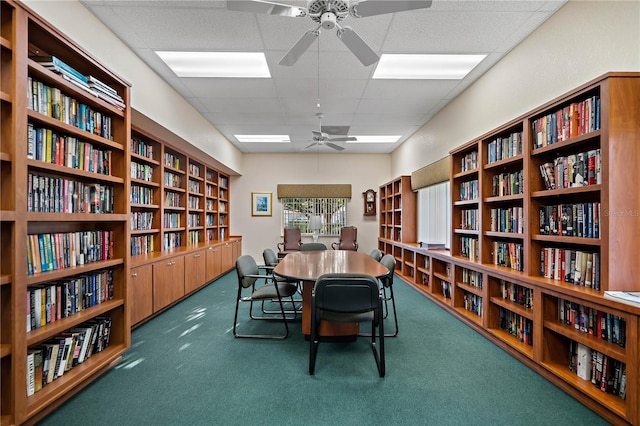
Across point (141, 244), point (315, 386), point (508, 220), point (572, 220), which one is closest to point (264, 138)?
point (141, 244)

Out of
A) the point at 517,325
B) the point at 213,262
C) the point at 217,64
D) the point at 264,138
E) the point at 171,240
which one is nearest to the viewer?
the point at 517,325

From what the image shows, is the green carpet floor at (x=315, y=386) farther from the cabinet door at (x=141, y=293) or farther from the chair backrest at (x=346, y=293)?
the chair backrest at (x=346, y=293)

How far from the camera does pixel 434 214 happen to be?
5.02 m

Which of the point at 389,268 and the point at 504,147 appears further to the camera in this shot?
the point at 389,268

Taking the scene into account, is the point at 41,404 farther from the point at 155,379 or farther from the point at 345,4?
the point at 345,4

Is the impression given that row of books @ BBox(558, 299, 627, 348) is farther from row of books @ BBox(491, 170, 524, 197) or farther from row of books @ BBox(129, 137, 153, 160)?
row of books @ BBox(129, 137, 153, 160)

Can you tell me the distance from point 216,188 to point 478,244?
5.68 meters

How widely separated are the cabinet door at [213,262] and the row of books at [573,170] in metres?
4.94

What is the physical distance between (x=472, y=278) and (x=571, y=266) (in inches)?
52.1

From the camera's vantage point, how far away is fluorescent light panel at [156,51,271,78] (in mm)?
3080

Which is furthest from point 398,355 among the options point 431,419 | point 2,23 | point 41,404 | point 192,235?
point 192,235

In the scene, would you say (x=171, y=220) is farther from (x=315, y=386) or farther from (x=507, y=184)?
(x=507, y=184)

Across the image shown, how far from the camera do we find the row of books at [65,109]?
1751 mm

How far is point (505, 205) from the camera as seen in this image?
3.07 meters
